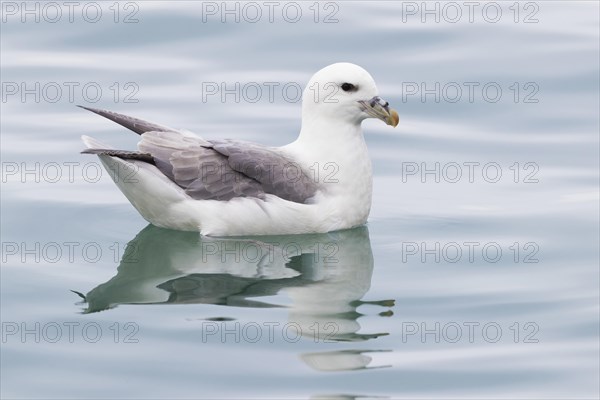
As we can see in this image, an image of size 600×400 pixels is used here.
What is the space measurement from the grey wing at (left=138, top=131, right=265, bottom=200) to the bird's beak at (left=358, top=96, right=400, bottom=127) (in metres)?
1.01

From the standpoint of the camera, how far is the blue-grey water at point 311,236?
9.00 m

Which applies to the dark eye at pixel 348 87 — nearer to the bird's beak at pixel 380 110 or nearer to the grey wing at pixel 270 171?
the bird's beak at pixel 380 110

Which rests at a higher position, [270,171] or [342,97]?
[342,97]

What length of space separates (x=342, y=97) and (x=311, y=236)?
1059 millimetres

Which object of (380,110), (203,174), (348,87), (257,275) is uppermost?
(348,87)

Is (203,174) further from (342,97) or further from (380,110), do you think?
(380,110)

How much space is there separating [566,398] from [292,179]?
3.15 meters

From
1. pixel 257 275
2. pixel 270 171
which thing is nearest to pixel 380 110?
pixel 270 171

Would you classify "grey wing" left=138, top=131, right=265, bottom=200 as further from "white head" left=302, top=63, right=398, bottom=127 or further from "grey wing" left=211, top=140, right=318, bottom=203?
"white head" left=302, top=63, right=398, bottom=127

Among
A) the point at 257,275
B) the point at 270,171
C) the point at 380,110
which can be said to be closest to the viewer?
the point at 257,275

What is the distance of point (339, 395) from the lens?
27.8 feet

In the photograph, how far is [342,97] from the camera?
36.8 ft

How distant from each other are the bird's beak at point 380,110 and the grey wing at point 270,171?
709mm

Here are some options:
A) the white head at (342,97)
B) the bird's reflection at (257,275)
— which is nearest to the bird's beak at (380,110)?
the white head at (342,97)
